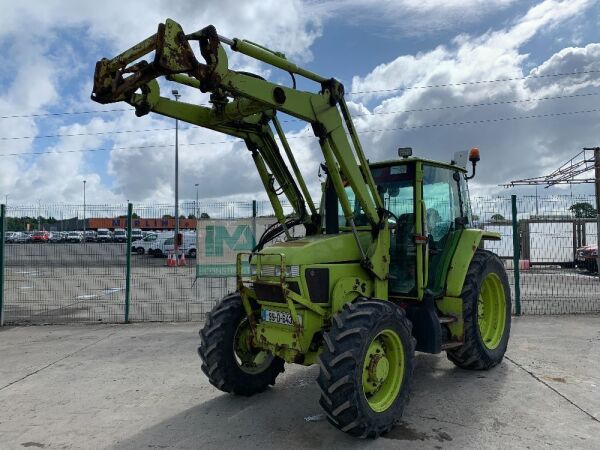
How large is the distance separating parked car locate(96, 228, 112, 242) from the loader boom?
5861 mm

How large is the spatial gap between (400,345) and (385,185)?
1.98 metres

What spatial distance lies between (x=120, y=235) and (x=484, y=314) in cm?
662

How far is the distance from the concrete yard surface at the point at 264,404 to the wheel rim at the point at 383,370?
30cm

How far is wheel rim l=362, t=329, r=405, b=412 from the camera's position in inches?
164

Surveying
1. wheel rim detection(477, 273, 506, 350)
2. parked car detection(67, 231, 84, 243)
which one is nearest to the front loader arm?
wheel rim detection(477, 273, 506, 350)

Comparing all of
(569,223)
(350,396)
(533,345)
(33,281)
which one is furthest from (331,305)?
(569,223)

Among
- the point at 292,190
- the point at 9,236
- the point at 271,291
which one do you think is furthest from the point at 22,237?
the point at 271,291

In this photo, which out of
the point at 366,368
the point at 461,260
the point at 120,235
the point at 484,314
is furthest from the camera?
the point at 120,235

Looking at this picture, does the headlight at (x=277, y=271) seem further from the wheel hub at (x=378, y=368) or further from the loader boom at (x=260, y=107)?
the wheel hub at (x=378, y=368)

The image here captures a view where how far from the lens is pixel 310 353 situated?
4.60 meters

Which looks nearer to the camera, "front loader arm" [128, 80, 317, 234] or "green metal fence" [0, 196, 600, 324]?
"front loader arm" [128, 80, 317, 234]

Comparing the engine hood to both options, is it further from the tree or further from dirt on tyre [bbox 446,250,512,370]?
the tree

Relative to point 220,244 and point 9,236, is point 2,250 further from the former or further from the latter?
point 220,244

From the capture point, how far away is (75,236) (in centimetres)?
1029
